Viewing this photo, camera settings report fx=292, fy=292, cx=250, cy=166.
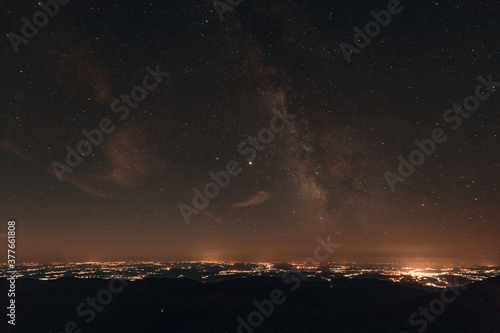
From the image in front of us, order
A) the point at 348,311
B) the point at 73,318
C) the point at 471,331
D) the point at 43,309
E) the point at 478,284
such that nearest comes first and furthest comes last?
the point at 471,331 < the point at 478,284 < the point at 348,311 < the point at 73,318 < the point at 43,309

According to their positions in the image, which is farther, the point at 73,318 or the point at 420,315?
the point at 73,318

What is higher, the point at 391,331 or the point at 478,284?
the point at 478,284

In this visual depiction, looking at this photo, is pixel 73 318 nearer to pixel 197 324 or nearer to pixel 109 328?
pixel 109 328

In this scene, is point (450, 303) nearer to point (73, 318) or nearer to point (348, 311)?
point (348, 311)

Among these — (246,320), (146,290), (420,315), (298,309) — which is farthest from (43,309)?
(420,315)

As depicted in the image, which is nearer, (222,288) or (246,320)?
(246,320)

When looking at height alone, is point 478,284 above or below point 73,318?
above

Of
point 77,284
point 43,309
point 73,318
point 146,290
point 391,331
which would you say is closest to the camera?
point 391,331

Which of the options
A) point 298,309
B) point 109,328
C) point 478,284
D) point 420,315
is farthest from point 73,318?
point 478,284

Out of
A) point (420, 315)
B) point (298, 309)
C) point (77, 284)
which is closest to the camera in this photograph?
point (420, 315)
